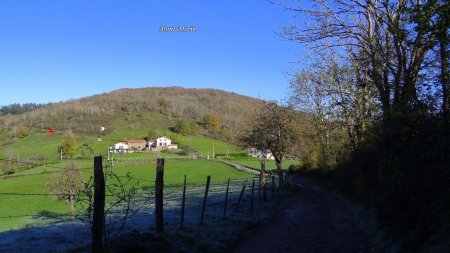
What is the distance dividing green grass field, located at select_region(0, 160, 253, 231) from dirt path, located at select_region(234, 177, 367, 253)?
53.1 feet

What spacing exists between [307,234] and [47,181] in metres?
52.9

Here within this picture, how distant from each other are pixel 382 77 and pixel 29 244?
611 inches

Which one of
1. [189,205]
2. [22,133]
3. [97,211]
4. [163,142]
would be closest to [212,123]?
[163,142]

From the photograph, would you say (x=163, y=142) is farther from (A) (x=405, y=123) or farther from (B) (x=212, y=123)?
(A) (x=405, y=123)

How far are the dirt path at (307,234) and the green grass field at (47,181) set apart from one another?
16.2 metres

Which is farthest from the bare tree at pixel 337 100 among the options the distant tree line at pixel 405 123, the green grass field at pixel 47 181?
the green grass field at pixel 47 181

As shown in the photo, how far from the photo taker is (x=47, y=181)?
195ft

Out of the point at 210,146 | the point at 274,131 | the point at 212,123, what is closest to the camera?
the point at 274,131

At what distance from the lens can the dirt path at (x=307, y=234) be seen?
12.7m

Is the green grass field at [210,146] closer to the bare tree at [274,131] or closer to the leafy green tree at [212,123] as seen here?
the leafy green tree at [212,123]

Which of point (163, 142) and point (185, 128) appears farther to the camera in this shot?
point (185, 128)

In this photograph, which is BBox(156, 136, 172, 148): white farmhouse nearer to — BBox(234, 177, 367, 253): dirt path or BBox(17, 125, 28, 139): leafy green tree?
BBox(17, 125, 28, 139): leafy green tree

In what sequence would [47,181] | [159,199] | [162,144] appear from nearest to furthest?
1. [159,199]
2. [47,181]
3. [162,144]

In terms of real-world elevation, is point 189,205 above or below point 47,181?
above
